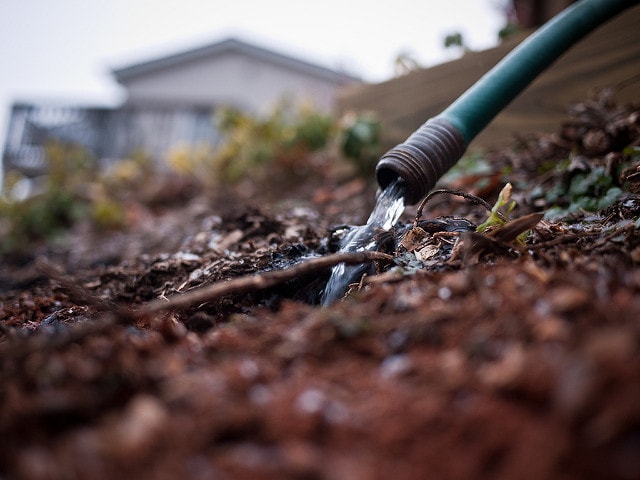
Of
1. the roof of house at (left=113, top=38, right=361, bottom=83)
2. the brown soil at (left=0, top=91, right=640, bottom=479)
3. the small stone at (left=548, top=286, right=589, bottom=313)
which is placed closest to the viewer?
the brown soil at (left=0, top=91, right=640, bottom=479)

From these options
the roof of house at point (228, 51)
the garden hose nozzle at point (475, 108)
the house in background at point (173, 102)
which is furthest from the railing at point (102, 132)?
the garden hose nozzle at point (475, 108)

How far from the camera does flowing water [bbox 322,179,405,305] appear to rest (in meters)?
1.40

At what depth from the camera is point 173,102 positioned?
1249 centimetres

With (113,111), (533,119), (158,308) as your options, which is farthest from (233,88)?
(158,308)

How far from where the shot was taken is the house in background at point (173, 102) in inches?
439

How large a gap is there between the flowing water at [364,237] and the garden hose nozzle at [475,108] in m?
0.04

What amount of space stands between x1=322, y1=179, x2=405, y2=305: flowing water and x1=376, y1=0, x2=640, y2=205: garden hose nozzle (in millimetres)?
43

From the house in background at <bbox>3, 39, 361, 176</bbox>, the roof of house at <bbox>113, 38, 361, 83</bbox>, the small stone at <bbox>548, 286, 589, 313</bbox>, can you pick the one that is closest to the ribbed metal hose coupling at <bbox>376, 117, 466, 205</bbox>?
the small stone at <bbox>548, 286, 589, 313</bbox>

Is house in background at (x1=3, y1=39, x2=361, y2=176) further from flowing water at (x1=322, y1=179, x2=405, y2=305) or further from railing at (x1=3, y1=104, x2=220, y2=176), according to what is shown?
flowing water at (x1=322, y1=179, x2=405, y2=305)

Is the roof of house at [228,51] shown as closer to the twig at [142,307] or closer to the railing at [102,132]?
the railing at [102,132]

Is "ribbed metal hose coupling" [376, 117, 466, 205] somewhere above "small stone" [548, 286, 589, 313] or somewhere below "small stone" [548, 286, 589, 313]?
above

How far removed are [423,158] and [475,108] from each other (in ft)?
1.27

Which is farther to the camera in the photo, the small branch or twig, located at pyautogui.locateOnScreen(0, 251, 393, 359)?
the small branch

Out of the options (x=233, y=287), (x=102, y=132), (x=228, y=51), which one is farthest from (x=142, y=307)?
(x=228, y=51)
